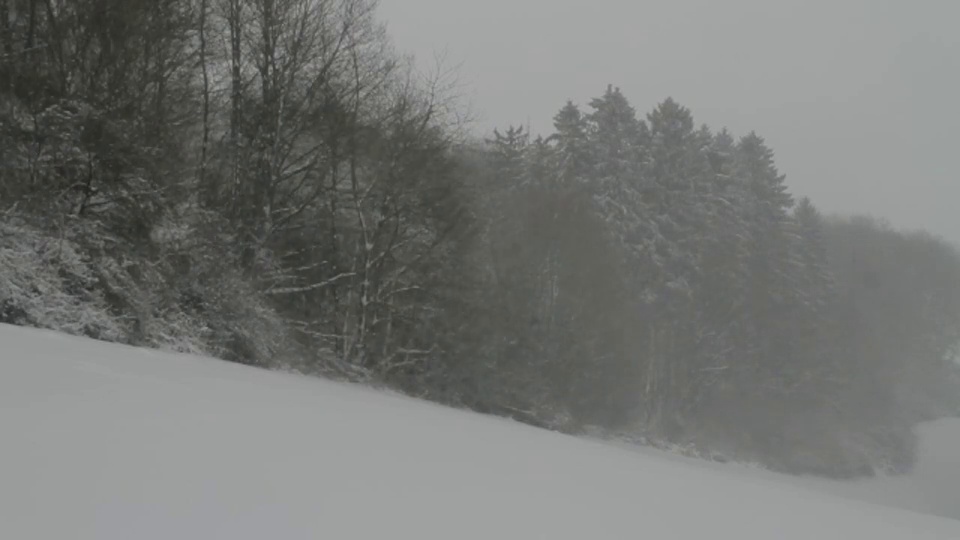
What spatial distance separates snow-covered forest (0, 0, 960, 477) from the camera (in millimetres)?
8695

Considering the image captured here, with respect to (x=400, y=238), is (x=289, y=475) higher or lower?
lower

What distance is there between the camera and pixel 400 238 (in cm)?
1681

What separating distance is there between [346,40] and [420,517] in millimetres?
14789

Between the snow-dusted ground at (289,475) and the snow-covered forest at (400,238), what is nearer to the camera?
the snow-dusted ground at (289,475)

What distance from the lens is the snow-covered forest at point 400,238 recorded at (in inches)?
342

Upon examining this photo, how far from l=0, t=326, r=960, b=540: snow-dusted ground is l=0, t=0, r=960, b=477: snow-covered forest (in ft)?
13.1

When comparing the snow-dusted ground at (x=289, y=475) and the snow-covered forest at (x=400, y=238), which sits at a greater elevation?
the snow-covered forest at (x=400, y=238)

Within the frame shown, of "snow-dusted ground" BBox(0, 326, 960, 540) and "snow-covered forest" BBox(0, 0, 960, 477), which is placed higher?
"snow-covered forest" BBox(0, 0, 960, 477)

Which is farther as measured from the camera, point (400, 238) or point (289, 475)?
point (400, 238)

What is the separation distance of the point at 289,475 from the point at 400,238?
14138 millimetres

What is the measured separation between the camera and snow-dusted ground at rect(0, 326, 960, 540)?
2.25m

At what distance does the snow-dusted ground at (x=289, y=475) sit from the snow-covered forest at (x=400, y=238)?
157 inches

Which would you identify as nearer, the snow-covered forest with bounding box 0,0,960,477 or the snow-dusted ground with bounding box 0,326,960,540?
the snow-dusted ground with bounding box 0,326,960,540

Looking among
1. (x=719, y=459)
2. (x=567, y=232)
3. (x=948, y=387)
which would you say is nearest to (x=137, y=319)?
(x=567, y=232)
